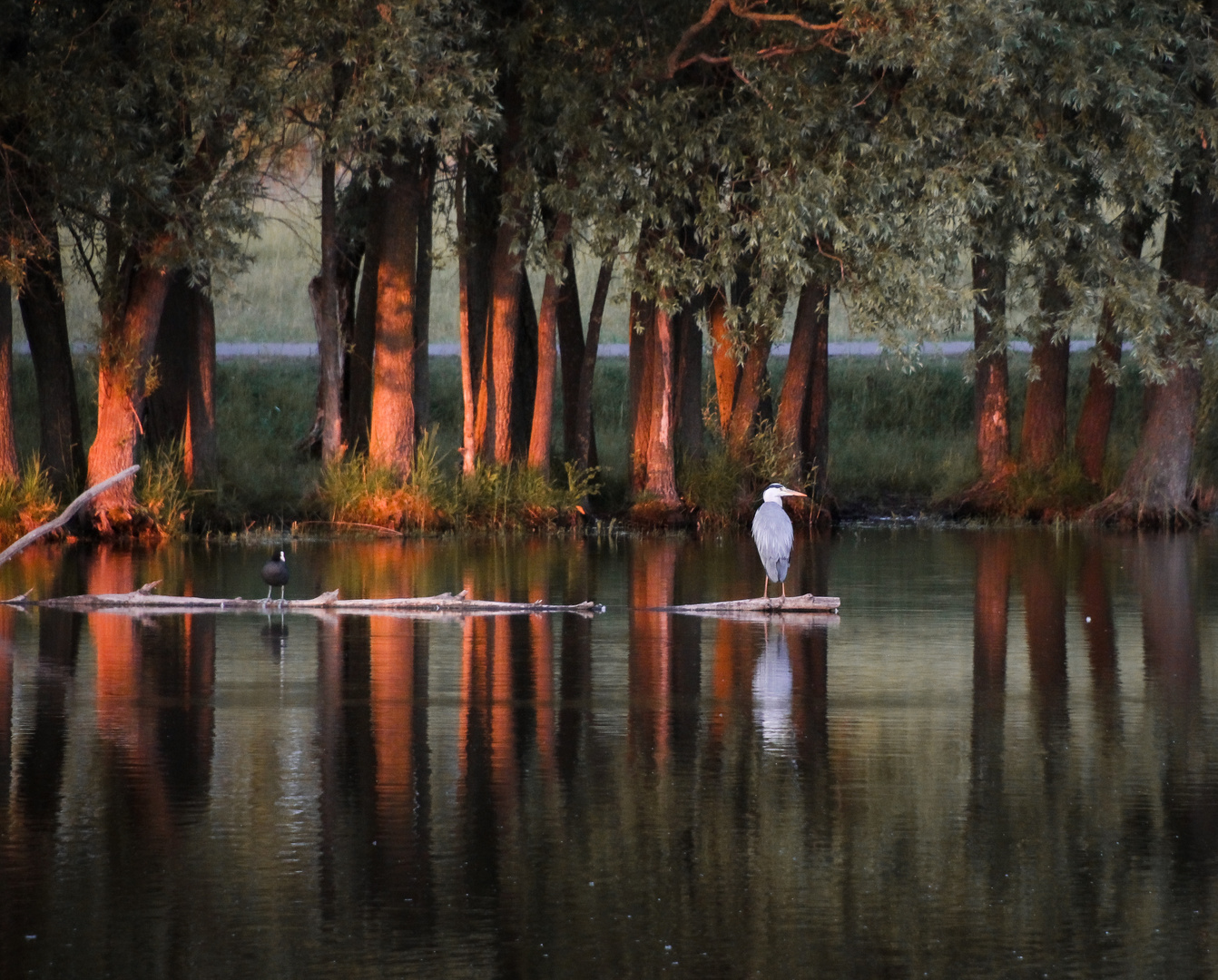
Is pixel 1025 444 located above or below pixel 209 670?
above

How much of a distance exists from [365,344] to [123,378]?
25.7ft

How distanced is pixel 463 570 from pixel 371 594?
117 inches

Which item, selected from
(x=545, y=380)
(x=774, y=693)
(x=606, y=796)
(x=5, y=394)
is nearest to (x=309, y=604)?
(x=774, y=693)

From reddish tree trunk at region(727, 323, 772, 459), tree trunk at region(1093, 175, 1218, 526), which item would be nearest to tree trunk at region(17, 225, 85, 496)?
reddish tree trunk at region(727, 323, 772, 459)

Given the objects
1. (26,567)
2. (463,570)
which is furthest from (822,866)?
(26,567)

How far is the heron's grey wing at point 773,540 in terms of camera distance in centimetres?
1828

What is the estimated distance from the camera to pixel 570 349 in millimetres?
33344

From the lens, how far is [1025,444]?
3331 cm

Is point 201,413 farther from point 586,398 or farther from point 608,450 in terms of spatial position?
point 608,450

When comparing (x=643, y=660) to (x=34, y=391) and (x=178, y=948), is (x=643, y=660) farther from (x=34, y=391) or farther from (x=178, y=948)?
(x=34, y=391)

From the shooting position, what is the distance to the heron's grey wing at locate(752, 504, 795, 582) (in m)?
18.3

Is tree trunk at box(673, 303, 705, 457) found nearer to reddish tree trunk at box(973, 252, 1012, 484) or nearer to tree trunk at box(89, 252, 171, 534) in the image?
reddish tree trunk at box(973, 252, 1012, 484)

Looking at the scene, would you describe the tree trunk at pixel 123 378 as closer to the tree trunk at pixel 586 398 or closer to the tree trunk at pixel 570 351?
the tree trunk at pixel 586 398

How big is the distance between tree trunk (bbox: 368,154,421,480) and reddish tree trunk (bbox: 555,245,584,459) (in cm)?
316
